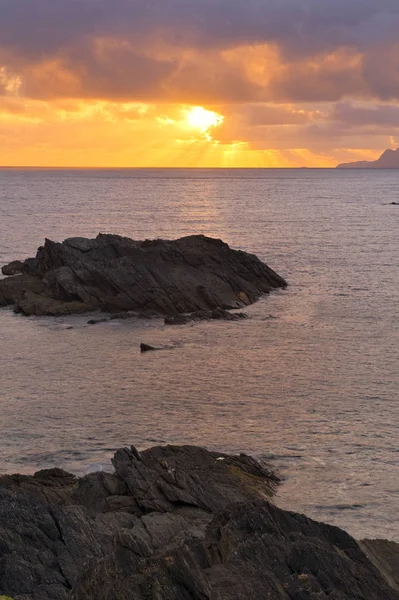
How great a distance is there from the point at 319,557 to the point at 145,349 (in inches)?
1337

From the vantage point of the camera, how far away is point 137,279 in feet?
215

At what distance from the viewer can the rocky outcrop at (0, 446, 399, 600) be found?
1742 cm

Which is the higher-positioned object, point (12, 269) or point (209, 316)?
point (12, 269)

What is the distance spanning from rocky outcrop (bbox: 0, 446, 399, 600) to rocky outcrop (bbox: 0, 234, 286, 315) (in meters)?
36.5

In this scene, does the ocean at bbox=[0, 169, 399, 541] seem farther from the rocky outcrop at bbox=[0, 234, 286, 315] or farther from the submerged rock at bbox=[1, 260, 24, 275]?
the submerged rock at bbox=[1, 260, 24, 275]

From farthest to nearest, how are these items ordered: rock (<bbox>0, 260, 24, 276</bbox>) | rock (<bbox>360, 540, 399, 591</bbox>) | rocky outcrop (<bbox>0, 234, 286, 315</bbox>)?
rock (<bbox>0, 260, 24, 276</bbox>) → rocky outcrop (<bbox>0, 234, 286, 315</bbox>) → rock (<bbox>360, 540, 399, 591</bbox>)

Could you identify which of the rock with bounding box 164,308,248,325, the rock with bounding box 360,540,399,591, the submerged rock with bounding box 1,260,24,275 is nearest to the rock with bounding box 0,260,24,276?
the submerged rock with bounding box 1,260,24,275

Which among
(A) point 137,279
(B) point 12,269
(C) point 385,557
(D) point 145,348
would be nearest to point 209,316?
(A) point 137,279

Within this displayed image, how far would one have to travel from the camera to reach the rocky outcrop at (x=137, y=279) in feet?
211

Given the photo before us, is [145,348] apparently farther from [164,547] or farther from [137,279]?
[164,547]

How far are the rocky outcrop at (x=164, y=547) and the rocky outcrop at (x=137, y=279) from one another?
1438 inches

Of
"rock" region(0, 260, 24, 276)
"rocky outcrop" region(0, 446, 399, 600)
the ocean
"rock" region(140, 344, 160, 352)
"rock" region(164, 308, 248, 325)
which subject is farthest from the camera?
"rock" region(0, 260, 24, 276)

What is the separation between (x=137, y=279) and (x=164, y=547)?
44.7m

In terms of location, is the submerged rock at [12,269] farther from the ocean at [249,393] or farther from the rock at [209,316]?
the rock at [209,316]
